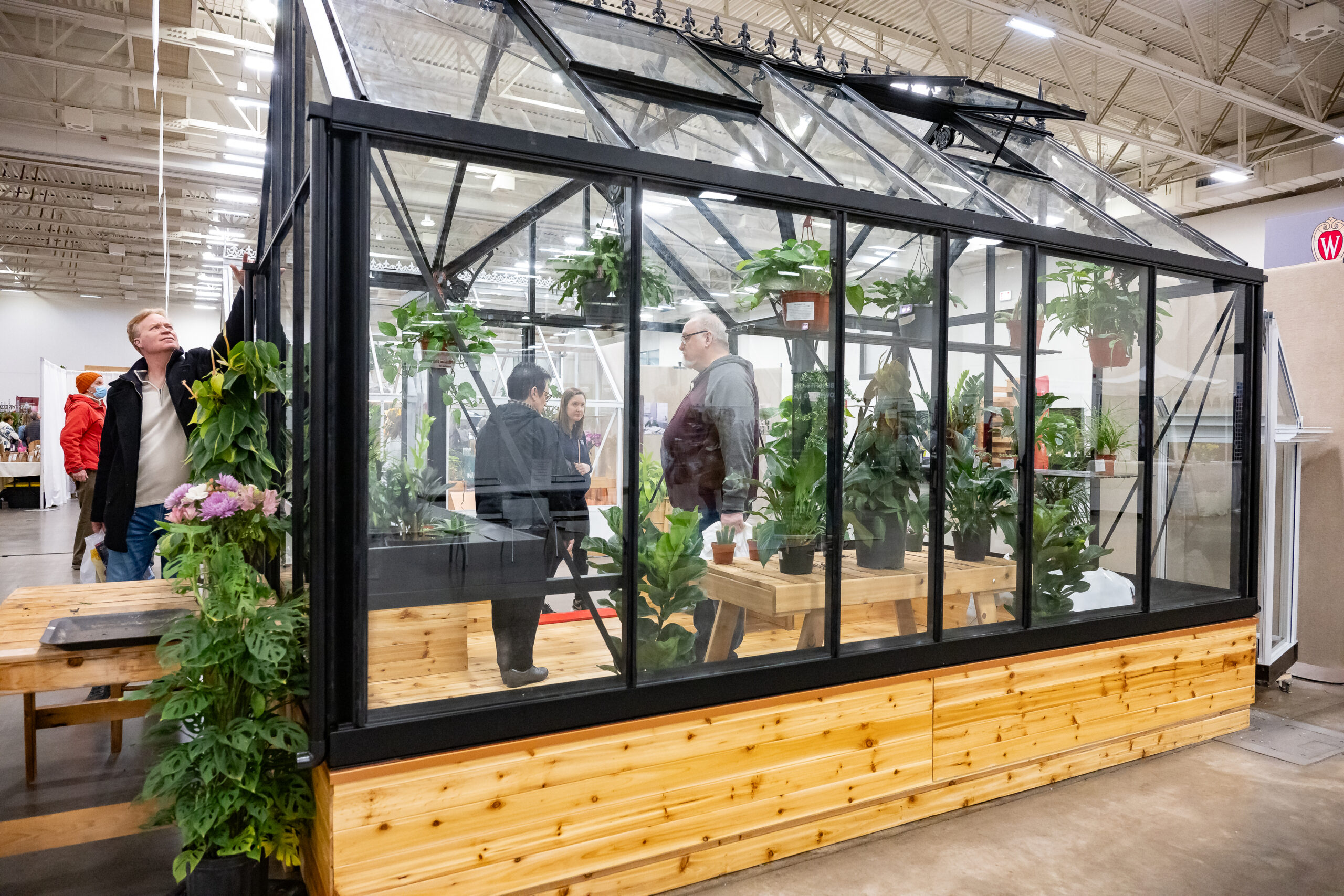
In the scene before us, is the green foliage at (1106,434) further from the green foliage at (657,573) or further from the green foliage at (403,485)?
the green foliage at (403,485)

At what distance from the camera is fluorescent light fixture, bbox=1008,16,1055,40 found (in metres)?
7.05

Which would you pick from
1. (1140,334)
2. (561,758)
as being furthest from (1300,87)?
(561,758)

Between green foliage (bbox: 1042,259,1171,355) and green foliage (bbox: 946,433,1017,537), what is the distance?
2.30ft

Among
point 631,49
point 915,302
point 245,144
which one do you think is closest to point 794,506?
point 915,302

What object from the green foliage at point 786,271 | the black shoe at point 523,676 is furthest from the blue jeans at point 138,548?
the green foliage at point 786,271

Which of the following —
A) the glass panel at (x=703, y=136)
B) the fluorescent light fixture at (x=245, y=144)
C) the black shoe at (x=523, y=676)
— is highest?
the fluorescent light fixture at (x=245, y=144)

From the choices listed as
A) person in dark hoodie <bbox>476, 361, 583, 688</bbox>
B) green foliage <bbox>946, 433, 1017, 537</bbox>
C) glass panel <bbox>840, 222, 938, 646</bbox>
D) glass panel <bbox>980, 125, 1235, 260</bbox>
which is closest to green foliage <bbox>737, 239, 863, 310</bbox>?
glass panel <bbox>840, 222, 938, 646</bbox>

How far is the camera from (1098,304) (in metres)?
3.93

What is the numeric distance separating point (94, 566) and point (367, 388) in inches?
176

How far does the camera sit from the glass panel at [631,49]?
339 centimetres

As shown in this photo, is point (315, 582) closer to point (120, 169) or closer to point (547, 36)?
point (547, 36)

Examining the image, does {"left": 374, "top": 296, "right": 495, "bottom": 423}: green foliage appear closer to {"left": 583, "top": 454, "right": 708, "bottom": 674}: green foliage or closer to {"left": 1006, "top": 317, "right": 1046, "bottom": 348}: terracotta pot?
{"left": 583, "top": 454, "right": 708, "bottom": 674}: green foliage

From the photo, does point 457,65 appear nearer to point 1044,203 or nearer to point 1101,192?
point 1044,203

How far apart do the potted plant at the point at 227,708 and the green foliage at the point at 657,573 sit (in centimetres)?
95
